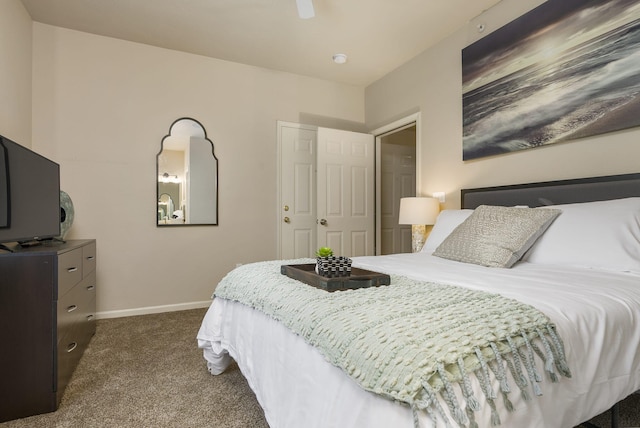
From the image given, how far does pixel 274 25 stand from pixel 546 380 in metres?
3.18

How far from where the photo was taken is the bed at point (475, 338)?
2.46ft

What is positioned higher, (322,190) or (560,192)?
(322,190)

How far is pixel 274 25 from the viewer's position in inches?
120

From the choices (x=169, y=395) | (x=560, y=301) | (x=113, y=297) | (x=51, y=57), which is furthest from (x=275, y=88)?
(x=560, y=301)

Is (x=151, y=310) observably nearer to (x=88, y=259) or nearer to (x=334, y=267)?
(x=88, y=259)

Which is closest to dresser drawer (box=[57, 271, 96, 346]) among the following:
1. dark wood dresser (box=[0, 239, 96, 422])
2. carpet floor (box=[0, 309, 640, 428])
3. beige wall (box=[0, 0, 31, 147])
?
dark wood dresser (box=[0, 239, 96, 422])

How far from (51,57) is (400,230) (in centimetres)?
422

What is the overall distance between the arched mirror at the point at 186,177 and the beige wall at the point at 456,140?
2.11m

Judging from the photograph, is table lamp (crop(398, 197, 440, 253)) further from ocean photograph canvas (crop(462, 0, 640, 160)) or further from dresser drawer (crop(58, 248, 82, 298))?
dresser drawer (crop(58, 248, 82, 298))

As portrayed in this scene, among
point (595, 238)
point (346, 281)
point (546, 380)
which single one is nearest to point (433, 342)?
point (546, 380)

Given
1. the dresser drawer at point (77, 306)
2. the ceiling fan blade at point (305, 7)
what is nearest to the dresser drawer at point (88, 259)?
the dresser drawer at point (77, 306)

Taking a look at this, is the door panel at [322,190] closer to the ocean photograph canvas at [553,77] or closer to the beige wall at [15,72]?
the ocean photograph canvas at [553,77]

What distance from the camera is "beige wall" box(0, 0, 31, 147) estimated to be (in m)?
2.43

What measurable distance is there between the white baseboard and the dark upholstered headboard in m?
2.85
